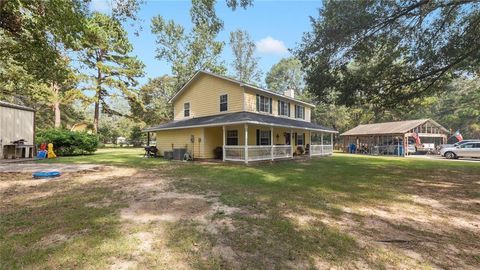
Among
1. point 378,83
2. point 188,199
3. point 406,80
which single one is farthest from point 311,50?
point 188,199

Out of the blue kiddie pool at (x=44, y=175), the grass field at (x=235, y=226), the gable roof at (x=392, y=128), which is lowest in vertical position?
the grass field at (x=235, y=226)

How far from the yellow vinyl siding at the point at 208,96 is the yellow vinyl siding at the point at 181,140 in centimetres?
203

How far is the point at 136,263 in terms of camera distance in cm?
318

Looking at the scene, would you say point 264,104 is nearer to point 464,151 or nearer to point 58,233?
point 58,233

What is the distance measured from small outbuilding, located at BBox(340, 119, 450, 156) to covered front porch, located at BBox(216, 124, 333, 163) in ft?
28.1

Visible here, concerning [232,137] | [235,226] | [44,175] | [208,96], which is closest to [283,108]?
[232,137]

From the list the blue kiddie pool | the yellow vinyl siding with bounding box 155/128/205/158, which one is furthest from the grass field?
the yellow vinyl siding with bounding box 155/128/205/158

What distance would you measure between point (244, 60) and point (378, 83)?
32.4 metres

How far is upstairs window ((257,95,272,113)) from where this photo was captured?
18.4 meters

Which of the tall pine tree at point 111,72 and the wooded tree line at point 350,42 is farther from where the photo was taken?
the tall pine tree at point 111,72

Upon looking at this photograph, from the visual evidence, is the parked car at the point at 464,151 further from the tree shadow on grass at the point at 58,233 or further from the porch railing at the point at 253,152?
the tree shadow on grass at the point at 58,233

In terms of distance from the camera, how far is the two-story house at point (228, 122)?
16.0 metres

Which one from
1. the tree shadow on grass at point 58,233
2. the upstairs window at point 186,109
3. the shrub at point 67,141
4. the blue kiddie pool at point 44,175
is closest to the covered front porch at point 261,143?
the upstairs window at point 186,109

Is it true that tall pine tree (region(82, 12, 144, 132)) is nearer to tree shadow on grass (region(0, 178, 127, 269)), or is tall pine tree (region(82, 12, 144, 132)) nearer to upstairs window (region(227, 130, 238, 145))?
upstairs window (region(227, 130, 238, 145))
